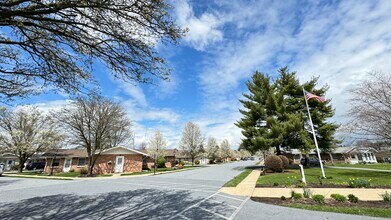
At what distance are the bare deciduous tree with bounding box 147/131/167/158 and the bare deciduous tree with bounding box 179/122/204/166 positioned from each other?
7417 millimetres

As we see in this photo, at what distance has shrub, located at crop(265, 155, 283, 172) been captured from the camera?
20766 mm

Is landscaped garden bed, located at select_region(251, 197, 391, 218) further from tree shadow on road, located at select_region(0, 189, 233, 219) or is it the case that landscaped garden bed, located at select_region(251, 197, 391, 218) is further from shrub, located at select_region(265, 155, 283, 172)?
shrub, located at select_region(265, 155, 283, 172)

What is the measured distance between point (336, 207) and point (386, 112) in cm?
1063

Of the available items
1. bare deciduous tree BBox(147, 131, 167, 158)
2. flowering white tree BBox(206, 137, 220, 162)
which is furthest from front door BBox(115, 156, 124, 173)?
flowering white tree BBox(206, 137, 220, 162)

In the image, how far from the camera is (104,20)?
453 cm

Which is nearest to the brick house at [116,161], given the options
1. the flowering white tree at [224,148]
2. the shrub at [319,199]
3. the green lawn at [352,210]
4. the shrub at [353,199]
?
the shrub at [319,199]

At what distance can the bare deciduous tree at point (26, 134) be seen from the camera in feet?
102

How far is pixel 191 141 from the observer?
150 feet

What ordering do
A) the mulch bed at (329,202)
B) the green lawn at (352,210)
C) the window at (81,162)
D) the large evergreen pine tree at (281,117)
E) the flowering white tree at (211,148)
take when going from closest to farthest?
the green lawn at (352,210) → the mulch bed at (329,202) → the large evergreen pine tree at (281,117) → the window at (81,162) → the flowering white tree at (211,148)

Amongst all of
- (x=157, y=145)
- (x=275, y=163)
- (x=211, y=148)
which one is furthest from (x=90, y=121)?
(x=211, y=148)

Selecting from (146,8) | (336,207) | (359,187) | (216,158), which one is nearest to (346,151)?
(216,158)

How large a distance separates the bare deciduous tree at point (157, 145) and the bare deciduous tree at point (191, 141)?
7417 millimetres

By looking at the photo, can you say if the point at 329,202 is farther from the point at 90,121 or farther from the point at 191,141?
the point at 191,141

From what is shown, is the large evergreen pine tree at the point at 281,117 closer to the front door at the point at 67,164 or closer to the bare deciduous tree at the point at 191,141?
the bare deciduous tree at the point at 191,141
